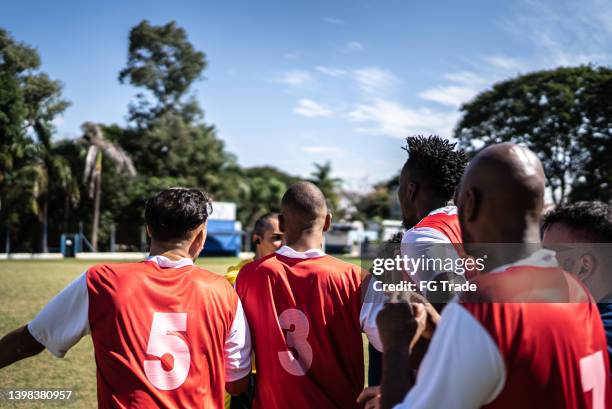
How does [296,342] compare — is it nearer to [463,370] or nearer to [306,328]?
[306,328]

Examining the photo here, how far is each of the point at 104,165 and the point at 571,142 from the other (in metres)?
31.4

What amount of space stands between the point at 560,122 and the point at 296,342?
3608 centimetres

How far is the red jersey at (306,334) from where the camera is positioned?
309cm

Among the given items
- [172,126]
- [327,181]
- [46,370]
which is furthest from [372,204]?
[46,370]

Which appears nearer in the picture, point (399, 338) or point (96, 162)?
point (399, 338)

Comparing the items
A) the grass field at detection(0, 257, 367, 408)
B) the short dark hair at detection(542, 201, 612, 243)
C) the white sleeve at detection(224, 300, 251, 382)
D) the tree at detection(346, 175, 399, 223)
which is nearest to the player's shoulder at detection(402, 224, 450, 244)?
the short dark hair at detection(542, 201, 612, 243)

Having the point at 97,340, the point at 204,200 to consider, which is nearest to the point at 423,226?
the point at 204,200

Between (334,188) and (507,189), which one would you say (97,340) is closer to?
(507,189)

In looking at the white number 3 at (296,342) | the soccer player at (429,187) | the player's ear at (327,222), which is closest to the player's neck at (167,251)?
the white number 3 at (296,342)

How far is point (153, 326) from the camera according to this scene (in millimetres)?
2805

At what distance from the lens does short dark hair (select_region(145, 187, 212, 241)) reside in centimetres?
300

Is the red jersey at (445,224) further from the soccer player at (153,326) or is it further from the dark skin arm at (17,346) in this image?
the dark skin arm at (17,346)

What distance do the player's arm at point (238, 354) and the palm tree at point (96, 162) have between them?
36.7 metres

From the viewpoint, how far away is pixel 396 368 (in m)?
1.74
